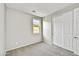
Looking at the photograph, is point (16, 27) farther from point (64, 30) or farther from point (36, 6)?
point (64, 30)

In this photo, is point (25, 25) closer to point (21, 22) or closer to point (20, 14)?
point (21, 22)

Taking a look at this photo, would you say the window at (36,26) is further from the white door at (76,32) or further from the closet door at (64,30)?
the white door at (76,32)

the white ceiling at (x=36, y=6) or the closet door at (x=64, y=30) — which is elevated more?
the white ceiling at (x=36, y=6)

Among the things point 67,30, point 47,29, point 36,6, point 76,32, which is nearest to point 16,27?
point 36,6

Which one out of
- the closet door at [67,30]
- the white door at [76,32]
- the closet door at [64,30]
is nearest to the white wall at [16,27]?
the closet door at [64,30]

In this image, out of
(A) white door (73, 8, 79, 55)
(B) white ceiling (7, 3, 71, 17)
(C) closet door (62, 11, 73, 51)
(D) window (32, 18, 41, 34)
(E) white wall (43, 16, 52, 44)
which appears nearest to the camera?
(B) white ceiling (7, 3, 71, 17)

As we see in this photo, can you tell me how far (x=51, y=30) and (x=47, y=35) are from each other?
1.44 ft

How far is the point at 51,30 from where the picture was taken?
3895 mm

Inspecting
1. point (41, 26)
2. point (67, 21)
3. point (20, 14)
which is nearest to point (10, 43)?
point (20, 14)

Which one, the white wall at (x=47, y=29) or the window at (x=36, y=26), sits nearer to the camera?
the window at (x=36, y=26)

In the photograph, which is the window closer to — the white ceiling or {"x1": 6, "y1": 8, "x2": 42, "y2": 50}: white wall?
{"x1": 6, "y1": 8, "x2": 42, "y2": 50}: white wall

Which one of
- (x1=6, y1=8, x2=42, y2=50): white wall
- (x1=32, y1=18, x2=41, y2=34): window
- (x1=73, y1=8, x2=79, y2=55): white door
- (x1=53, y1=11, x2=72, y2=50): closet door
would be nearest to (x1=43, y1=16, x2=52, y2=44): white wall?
(x1=32, y1=18, x2=41, y2=34): window

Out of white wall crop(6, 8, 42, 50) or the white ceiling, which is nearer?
the white ceiling

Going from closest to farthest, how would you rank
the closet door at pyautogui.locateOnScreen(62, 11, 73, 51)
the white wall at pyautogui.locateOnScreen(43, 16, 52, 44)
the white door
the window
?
the white door
the closet door at pyautogui.locateOnScreen(62, 11, 73, 51)
the window
the white wall at pyautogui.locateOnScreen(43, 16, 52, 44)
